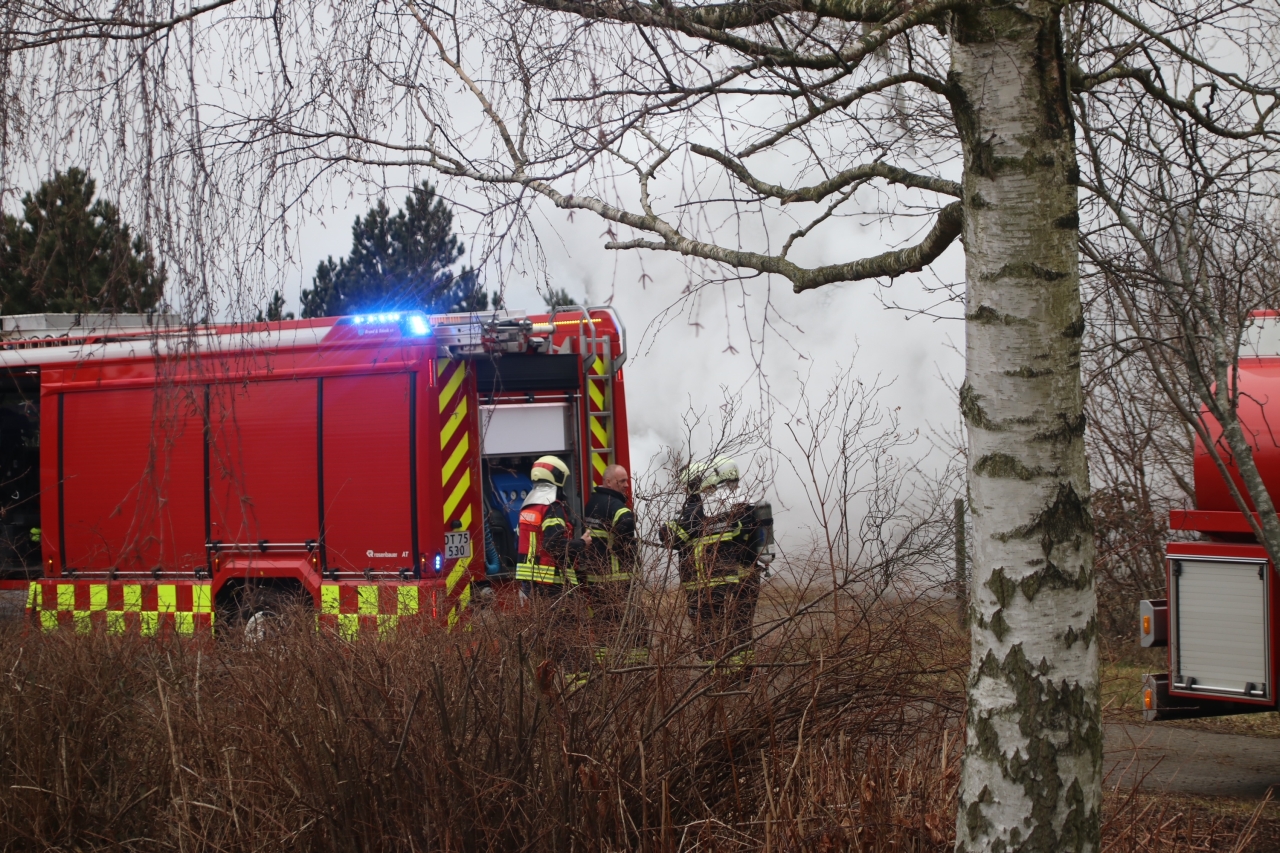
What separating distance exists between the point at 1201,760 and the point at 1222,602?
118 cm

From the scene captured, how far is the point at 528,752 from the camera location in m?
2.97

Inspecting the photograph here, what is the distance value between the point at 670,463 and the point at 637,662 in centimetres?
129

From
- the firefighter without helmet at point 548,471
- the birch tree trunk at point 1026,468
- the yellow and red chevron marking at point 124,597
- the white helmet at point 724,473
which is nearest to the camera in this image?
the birch tree trunk at point 1026,468

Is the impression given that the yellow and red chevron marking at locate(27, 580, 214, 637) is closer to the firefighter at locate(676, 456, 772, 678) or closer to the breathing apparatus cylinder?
the breathing apparatus cylinder

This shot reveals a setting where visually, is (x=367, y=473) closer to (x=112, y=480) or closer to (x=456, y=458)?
(x=456, y=458)

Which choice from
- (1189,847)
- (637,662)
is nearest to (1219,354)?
(1189,847)

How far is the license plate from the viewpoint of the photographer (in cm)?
768

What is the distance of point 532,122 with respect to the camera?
301cm

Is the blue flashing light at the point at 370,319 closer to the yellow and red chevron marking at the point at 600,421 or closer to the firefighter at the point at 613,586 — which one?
the yellow and red chevron marking at the point at 600,421

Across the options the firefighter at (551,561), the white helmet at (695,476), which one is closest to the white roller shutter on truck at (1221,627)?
the white helmet at (695,476)

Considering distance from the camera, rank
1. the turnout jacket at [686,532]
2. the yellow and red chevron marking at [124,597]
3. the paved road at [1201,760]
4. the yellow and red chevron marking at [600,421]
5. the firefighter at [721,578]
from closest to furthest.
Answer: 1. the firefighter at [721,578]
2. the turnout jacket at [686,532]
3. the paved road at [1201,760]
4. the yellow and red chevron marking at [124,597]
5. the yellow and red chevron marking at [600,421]

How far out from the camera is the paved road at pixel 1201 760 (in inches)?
199

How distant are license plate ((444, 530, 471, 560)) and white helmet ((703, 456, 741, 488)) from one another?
3.41 metres

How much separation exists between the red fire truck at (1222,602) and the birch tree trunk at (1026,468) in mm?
2928
